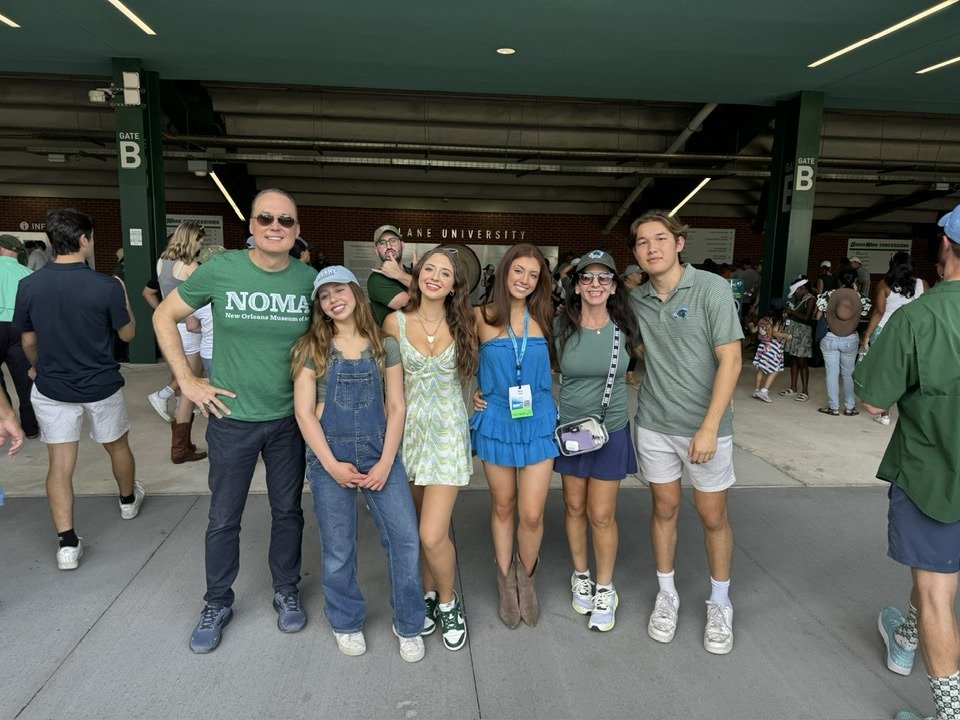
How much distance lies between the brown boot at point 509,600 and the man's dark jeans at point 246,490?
951 millimetres

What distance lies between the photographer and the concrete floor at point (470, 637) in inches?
87.7

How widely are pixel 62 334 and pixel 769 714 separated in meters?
3.68

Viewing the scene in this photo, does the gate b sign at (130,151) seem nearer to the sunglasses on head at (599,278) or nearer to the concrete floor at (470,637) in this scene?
the concrete floor at (470,637)

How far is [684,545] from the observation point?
3529mm

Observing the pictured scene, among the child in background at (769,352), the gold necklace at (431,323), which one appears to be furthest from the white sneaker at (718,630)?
the child in background at (769,352)

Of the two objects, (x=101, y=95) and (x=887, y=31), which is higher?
(x=887, y=31)

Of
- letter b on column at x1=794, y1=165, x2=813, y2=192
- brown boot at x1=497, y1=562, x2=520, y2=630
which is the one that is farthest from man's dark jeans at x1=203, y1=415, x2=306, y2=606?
letter b on column at x1=794, y1=165, x2=813, y2=192

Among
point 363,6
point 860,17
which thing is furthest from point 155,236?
point 860,17

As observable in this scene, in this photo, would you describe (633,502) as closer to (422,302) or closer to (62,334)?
(422,302)

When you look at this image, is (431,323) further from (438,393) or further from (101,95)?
(101,95)

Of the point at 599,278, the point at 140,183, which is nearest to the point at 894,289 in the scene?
the point at 599,278

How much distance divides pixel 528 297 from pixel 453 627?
1.47m

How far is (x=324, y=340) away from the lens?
2387 millimetres

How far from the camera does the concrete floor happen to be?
7.31ft
